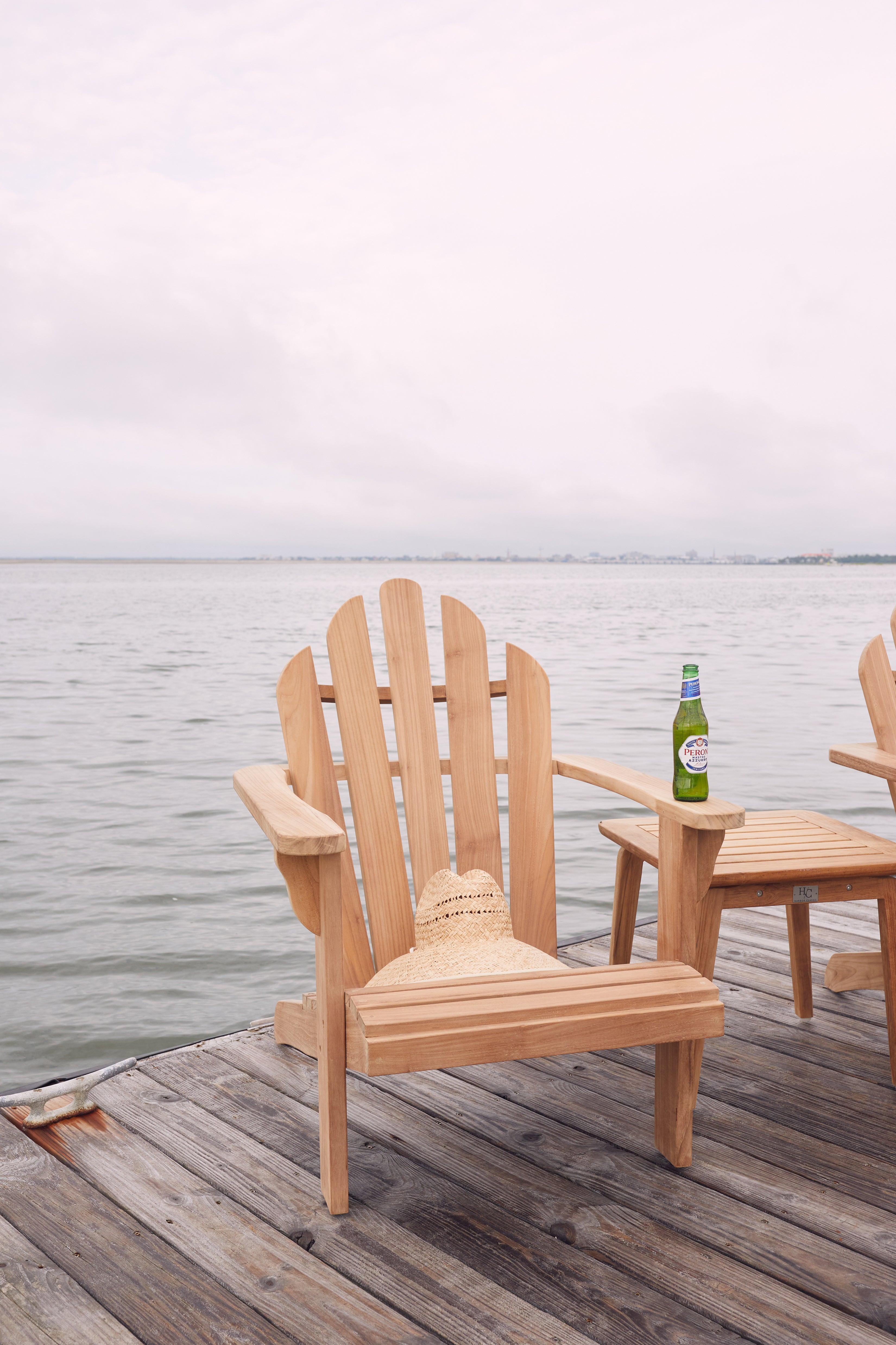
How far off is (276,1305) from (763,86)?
776 inches

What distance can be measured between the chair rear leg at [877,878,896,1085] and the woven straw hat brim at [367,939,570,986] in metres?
0.70

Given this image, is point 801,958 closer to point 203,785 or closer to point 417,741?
point 417,741

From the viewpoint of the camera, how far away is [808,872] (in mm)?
1920

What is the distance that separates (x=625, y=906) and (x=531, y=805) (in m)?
0.35

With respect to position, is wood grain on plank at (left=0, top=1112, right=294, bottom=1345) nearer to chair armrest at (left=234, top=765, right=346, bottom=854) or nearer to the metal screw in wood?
the metal screw in wood

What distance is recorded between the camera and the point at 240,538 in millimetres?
50406

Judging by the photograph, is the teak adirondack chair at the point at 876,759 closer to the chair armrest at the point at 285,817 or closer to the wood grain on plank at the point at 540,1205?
the wood grain on plank at the point at 540,1205

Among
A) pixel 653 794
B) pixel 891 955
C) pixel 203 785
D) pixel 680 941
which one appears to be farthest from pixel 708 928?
pixel 203 785

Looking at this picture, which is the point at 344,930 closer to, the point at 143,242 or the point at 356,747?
the point at 356,747

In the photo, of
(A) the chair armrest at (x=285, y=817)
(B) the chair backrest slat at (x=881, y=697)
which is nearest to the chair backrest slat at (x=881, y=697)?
(B) the chair backrest slat at (x=881, y=697)

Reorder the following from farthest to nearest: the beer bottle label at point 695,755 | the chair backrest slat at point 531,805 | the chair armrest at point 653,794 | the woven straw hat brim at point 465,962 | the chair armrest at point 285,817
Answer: the chair backrest slat at point 531,805 < the woven straw hat brim at point 465,962 < the beer bottle label at point 695,755 < the chair armrest at point 653,794 < the chair armrest at point 285,817

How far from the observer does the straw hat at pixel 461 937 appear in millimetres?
1899

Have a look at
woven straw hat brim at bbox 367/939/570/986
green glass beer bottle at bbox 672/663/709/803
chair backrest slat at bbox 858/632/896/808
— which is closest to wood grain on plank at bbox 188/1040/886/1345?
woven straw hat brim at bbox 367/939/570/986

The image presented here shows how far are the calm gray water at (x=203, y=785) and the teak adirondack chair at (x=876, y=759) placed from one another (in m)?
1.61
